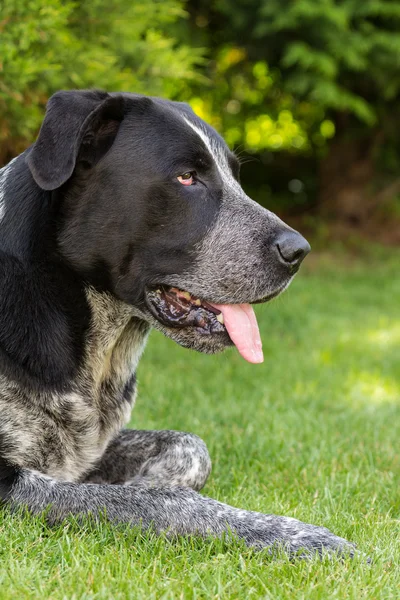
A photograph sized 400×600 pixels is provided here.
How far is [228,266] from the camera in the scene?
9.71 feet

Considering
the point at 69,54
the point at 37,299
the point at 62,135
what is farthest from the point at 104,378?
the point at 69,54

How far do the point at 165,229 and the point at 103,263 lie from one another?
26 centimetres

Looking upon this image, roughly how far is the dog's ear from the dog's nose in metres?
0.79

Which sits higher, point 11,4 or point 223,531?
point 11,4

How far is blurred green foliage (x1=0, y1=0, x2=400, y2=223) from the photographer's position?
15.9 feet

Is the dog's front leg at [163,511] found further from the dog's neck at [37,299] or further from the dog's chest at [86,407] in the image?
the dog's neck at [37,299]

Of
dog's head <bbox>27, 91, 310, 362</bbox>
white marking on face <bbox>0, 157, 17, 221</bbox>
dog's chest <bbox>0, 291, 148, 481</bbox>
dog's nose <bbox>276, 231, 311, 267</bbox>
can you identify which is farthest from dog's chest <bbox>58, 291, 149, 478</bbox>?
dog's nose <bbox>276, 231, 311, 267</bbox>

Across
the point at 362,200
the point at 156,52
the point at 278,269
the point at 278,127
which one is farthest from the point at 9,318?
the point at 278,127

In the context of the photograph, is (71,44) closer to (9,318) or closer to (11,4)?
(11,4)

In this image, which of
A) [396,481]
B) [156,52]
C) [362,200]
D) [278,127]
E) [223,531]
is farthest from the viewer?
[278,127]

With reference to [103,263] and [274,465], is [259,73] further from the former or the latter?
[103,263]

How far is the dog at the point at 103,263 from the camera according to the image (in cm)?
282

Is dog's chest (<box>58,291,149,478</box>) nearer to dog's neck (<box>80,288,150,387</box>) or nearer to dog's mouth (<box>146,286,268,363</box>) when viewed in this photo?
dog's neck (<box>80,288,150,387</box>)

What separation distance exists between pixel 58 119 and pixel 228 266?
0.80m
